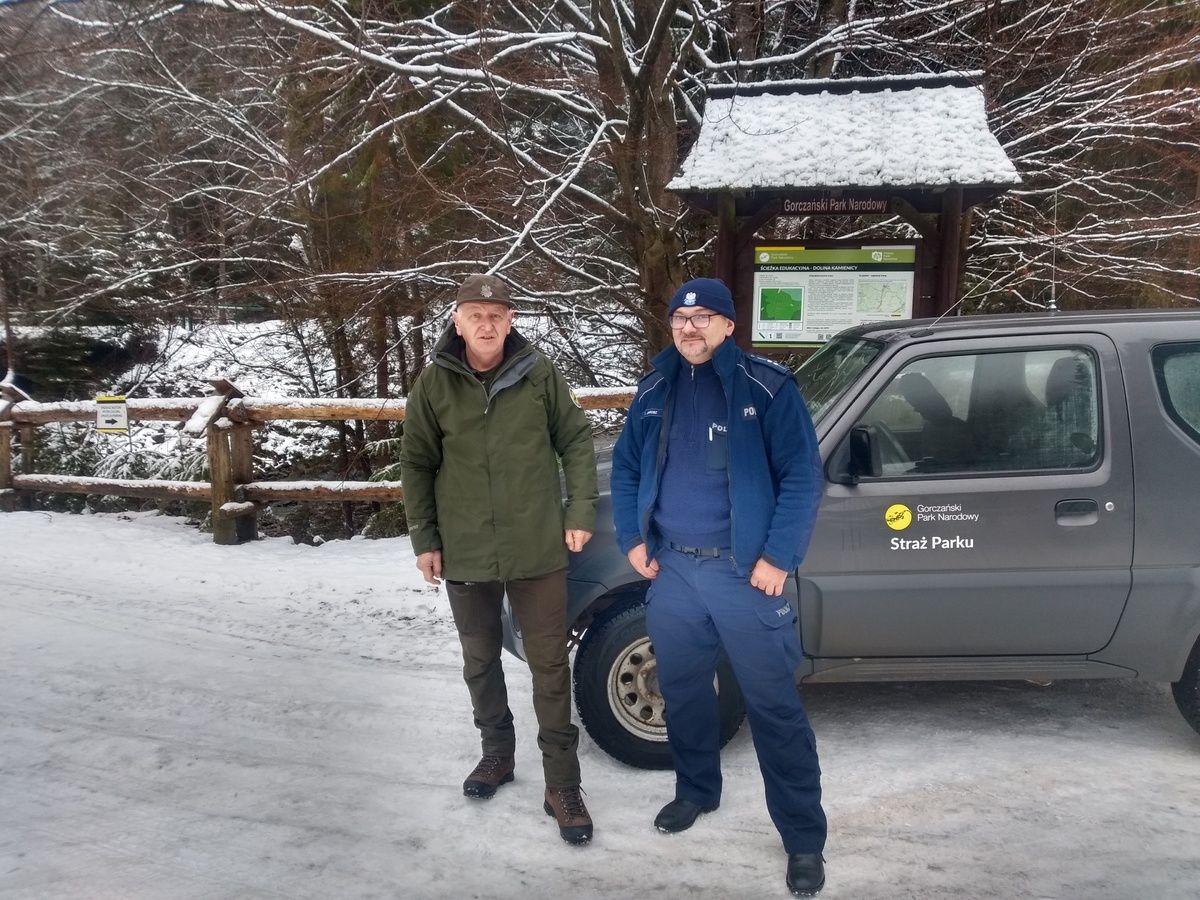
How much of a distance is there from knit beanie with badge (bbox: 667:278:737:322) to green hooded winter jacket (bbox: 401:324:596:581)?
61 cm

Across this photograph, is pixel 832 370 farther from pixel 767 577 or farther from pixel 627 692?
pixel 627 692

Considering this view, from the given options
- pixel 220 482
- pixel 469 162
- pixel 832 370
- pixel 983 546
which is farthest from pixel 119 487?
pixel 983 546

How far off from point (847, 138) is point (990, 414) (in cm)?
318

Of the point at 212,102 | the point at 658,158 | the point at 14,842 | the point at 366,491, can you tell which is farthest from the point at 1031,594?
the point at 212,102

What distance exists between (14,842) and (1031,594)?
381cm

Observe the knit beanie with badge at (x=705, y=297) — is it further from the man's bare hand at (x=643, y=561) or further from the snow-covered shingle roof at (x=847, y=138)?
the snow-covered shingle roof at (x=847, y=138)

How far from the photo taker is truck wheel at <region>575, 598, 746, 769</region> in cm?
336

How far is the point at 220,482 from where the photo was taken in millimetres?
6938

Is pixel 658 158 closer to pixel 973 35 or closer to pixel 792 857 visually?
pixel 973 35

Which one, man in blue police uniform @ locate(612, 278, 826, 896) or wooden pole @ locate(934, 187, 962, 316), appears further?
wooden pole @ locate(934, 187, 962, 316)

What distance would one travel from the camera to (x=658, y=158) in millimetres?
7996

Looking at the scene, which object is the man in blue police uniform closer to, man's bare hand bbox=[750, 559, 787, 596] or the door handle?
man's bare hand bbox=[750, 559, 787, 596]

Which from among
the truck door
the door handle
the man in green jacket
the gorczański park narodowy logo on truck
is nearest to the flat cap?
the man in green jacket

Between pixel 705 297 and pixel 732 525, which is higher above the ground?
pixel 705 297
